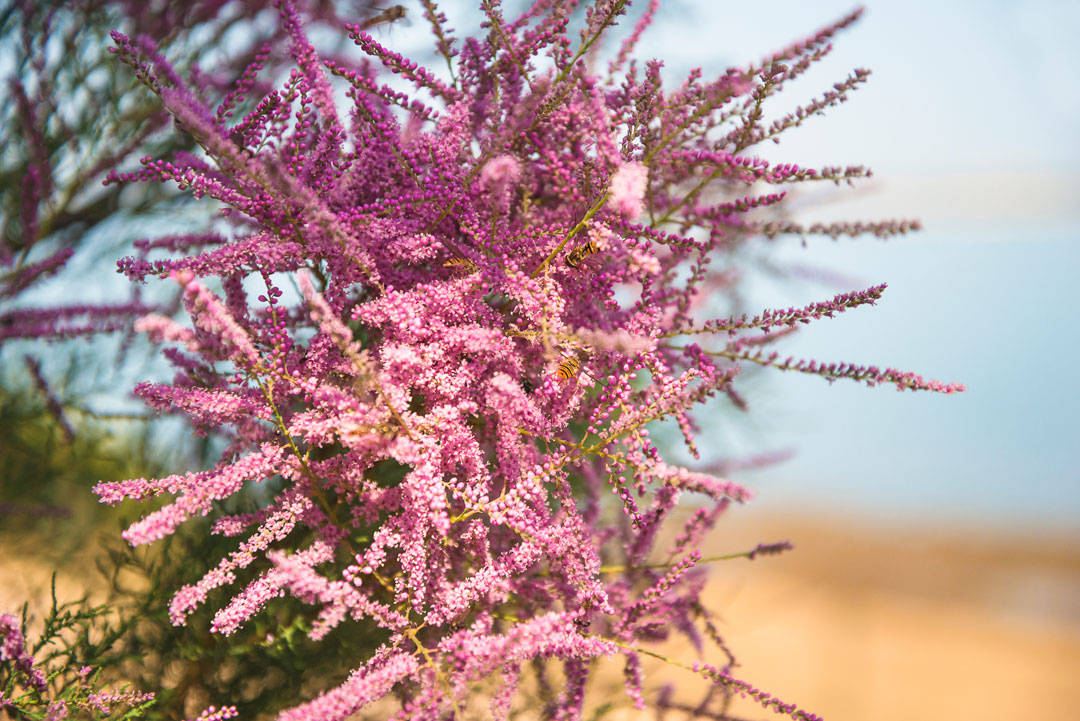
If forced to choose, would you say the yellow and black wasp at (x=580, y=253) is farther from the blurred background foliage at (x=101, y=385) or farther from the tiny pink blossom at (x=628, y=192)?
the blurred background foliage at (x=101, y=385)

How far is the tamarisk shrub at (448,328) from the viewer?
1.15ft

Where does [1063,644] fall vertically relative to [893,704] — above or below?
above

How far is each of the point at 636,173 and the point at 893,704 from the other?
4.91 ft

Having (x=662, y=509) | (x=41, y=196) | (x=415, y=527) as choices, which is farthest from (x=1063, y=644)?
(x=41, y=196)

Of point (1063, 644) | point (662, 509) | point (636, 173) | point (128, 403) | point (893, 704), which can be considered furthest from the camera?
point (1063, 644)

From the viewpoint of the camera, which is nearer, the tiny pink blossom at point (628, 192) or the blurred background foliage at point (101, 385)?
the tiny pink blossom at point (628, 192)

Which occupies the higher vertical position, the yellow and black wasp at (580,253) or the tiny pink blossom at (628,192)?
the yellow and black wasp at (580,253)

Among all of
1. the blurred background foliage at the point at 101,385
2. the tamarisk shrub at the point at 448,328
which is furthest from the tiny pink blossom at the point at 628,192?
the blurred background foliage at the point at 101,385

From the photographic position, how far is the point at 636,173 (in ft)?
1.05

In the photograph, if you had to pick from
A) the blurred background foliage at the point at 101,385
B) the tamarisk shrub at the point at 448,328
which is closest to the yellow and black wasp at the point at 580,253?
the tamarisk shrub at the point at 448,328

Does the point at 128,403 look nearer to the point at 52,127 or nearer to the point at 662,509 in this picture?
the point at 52,127

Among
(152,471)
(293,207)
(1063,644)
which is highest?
(1063,644)

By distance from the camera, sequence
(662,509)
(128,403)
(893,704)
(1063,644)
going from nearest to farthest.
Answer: (662,509)
(128,403)
(893,704)
(1063,644)

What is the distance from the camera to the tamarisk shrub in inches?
13.8
